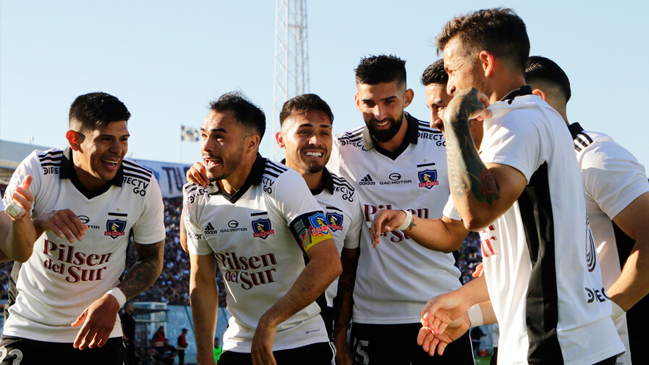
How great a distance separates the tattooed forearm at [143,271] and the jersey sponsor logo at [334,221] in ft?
5.12

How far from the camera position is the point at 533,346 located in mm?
2746

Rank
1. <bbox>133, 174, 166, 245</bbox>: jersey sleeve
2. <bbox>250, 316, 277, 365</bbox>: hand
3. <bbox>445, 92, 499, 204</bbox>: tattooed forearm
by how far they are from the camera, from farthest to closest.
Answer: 1. <bbox>133, 174, 166, 245</bbox>: jersey sleeve
2. <bbox>250, 316, 277, 365</bbox>: hand
3. <bbox>445, 92, 499, 204</bbox>: tattooed forearm

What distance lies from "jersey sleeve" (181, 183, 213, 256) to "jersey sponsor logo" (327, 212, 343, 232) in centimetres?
95

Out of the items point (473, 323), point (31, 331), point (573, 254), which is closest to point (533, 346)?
point (573, 254)

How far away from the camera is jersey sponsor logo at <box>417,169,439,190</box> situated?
5.15 m

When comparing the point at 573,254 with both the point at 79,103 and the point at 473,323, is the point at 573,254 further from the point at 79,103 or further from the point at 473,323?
the point at 79,103

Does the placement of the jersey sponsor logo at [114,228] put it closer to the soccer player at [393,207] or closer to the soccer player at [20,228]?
the soccer player at [20,228]

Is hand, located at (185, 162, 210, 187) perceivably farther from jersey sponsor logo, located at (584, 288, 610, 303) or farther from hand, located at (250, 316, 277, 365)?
jersey sponsor logo, located at (584, 288, 610, 303)

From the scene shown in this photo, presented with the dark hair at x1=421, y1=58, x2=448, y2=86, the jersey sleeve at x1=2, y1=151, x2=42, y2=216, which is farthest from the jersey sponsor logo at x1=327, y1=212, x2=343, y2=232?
the jersey sleeve at x1=2, y1=151, x2=42, y2=216

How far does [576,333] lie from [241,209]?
102 inches

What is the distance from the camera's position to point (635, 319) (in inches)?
155

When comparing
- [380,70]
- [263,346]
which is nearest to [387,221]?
[263,346]

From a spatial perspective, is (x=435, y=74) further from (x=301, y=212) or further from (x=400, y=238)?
(x=301, y=212)

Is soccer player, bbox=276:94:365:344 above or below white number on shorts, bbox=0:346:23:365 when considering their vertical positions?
above
